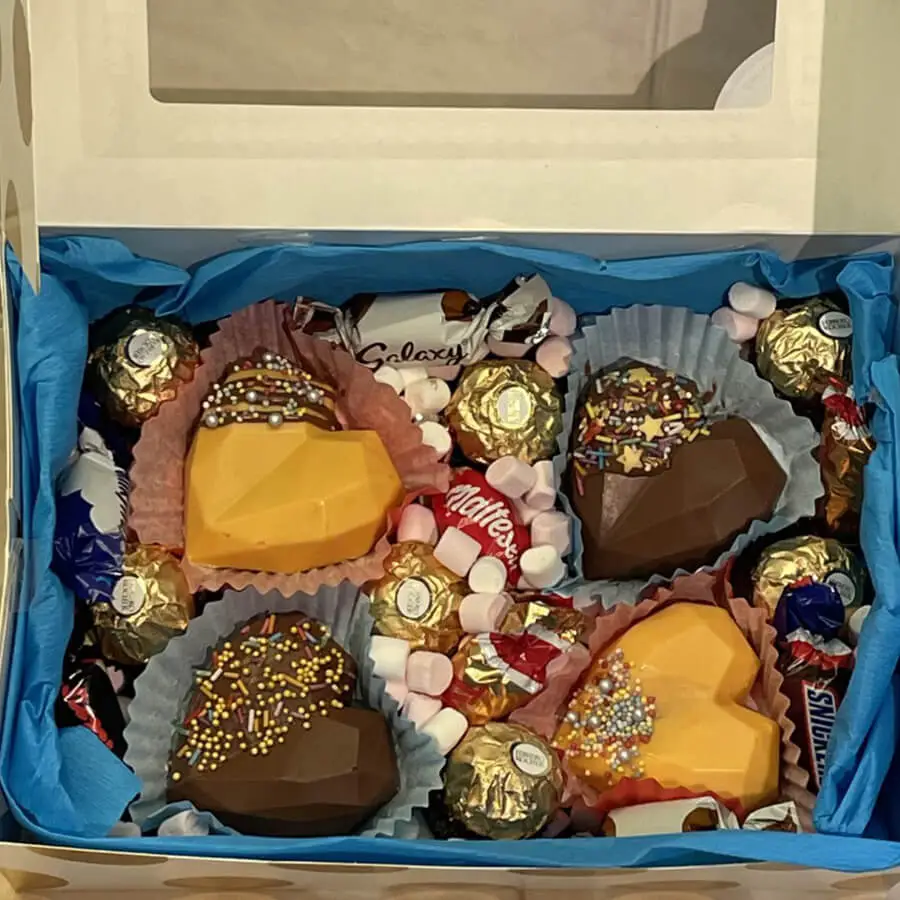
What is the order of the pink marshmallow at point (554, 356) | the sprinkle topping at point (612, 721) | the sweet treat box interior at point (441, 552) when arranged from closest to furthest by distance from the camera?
the sweet treat box interior at point (441, 552) < the sprinkle topping at point (612, 721) < the pink marshmallow at point (554, 356)

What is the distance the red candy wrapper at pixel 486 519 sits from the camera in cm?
90

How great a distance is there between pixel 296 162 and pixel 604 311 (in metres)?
0.28

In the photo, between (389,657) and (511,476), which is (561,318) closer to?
(511,476)

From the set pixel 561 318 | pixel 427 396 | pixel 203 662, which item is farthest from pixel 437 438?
pixel 203 662

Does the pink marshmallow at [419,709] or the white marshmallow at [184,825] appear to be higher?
the pink marshmallow at [419,709]

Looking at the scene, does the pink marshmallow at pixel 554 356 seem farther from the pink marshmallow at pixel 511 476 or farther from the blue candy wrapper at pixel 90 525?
the blue candy wrapper at pixel 90 525

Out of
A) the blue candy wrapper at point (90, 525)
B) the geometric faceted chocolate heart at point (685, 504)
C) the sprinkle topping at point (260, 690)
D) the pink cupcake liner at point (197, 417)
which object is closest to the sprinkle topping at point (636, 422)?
the geometric faceted chocolate heart at point (685, 504)

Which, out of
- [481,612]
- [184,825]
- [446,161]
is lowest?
[184,825]

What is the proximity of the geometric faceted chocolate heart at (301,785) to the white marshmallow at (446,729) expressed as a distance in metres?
0.05

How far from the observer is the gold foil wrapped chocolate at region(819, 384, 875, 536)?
88 centimetres

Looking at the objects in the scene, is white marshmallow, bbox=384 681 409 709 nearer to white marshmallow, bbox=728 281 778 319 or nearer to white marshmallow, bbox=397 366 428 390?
white marshmallow, bbox=397 366 428 390

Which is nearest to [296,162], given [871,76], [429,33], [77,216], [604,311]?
[77,216]

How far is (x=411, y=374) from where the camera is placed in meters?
0.94

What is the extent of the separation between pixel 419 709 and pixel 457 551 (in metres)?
0.12
